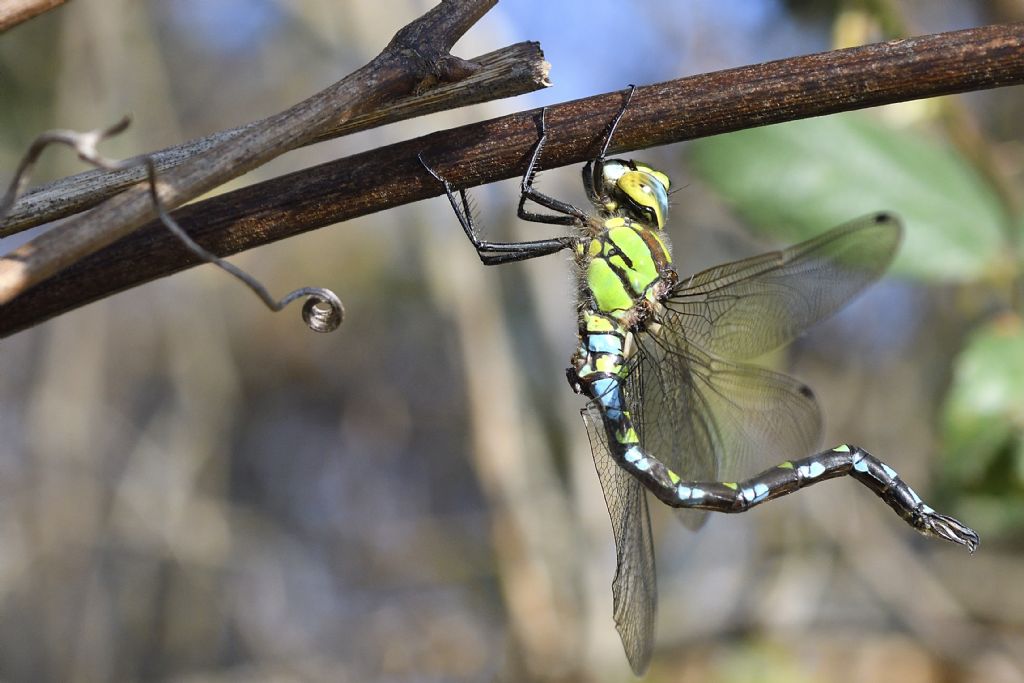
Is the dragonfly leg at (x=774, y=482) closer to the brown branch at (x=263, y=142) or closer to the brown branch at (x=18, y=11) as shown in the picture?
the brown branch at (x=263, y=142)

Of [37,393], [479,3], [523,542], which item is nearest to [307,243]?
[37,393]

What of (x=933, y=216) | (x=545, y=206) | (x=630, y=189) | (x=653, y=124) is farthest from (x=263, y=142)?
(x=933, y=216)

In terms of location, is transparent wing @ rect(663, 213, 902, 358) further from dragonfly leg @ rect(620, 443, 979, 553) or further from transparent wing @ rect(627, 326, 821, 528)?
dragonfly leg @ rect(620, 443, 979, 553)

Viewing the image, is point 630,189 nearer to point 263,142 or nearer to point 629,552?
point 629,552

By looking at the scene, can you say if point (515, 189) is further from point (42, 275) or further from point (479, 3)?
point (42, 275)

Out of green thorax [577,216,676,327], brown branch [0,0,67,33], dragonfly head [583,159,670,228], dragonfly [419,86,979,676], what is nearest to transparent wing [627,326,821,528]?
dragonfly [419,86,979,676]

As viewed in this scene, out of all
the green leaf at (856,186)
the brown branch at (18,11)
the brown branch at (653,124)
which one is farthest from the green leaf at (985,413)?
the brown branch at (18,11)
